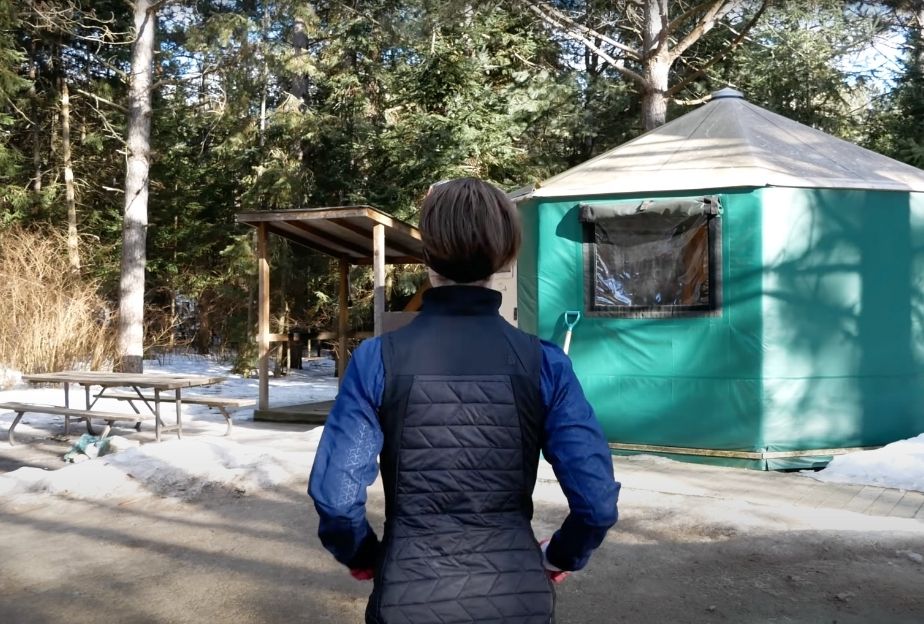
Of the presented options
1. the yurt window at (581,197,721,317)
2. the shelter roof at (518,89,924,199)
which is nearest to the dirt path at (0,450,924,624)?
the yurt window at (581,197,721,317)

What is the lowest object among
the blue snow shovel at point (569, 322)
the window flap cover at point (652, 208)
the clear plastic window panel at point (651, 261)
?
the blue snow shovel at point (569, 322)

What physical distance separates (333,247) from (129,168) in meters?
5.23

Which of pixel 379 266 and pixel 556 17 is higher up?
pixel 556 17

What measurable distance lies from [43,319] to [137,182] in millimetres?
2973

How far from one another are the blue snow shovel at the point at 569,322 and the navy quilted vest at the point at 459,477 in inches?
221

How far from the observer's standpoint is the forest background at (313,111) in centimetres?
1316

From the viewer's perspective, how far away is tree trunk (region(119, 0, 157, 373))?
13.6m

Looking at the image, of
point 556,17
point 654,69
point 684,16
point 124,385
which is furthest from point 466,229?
point 556,17

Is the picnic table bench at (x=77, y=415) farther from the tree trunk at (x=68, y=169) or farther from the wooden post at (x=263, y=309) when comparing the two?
the tree trunk at (x=68, y=169)

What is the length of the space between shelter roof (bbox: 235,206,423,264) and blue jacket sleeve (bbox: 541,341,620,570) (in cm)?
629

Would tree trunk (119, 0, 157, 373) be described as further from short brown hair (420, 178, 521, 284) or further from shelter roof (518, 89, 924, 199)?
short brown hair (420, 178, 521, 284)

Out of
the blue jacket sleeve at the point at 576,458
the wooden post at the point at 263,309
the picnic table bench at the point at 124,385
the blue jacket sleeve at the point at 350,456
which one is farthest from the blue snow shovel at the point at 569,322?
the blue jacket sleeve at the point at 350,456

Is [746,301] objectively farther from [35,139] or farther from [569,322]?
[35,139]

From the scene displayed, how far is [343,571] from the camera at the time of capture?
4090 millimetres
